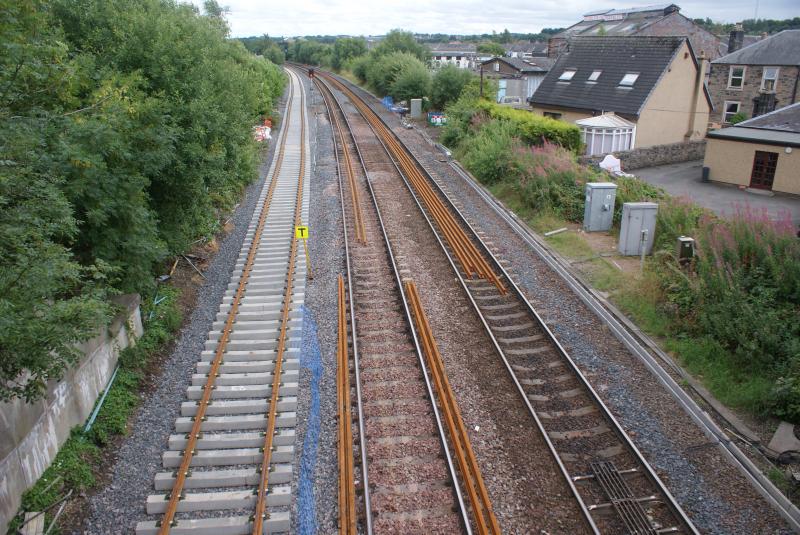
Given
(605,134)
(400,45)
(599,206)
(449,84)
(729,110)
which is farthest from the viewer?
(400,45)

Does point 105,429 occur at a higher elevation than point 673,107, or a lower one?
lower

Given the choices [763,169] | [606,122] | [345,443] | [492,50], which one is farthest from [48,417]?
[492,50]

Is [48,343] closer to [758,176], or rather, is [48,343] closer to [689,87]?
[758,176]

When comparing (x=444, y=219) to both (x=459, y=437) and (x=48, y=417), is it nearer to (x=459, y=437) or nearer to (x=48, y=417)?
(x=459, y=437)

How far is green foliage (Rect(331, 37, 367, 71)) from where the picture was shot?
3250 inches

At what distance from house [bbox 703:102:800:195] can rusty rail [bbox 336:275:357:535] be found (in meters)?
18.8

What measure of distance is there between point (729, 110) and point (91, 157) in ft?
135

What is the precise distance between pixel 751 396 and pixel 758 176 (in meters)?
17.0

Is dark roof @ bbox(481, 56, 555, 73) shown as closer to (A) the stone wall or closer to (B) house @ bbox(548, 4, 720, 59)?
(B) house @ bbox(548, 4, 720, 59)

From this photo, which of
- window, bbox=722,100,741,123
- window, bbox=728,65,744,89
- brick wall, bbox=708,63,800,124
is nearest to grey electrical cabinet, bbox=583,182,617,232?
brick wall, bbox=708,63,800,124

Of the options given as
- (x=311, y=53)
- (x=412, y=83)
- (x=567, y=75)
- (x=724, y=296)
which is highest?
(x=311, y=53)

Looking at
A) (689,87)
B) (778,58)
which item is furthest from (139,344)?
(778,58)

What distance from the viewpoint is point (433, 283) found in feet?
41.7

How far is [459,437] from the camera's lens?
7.85 m
